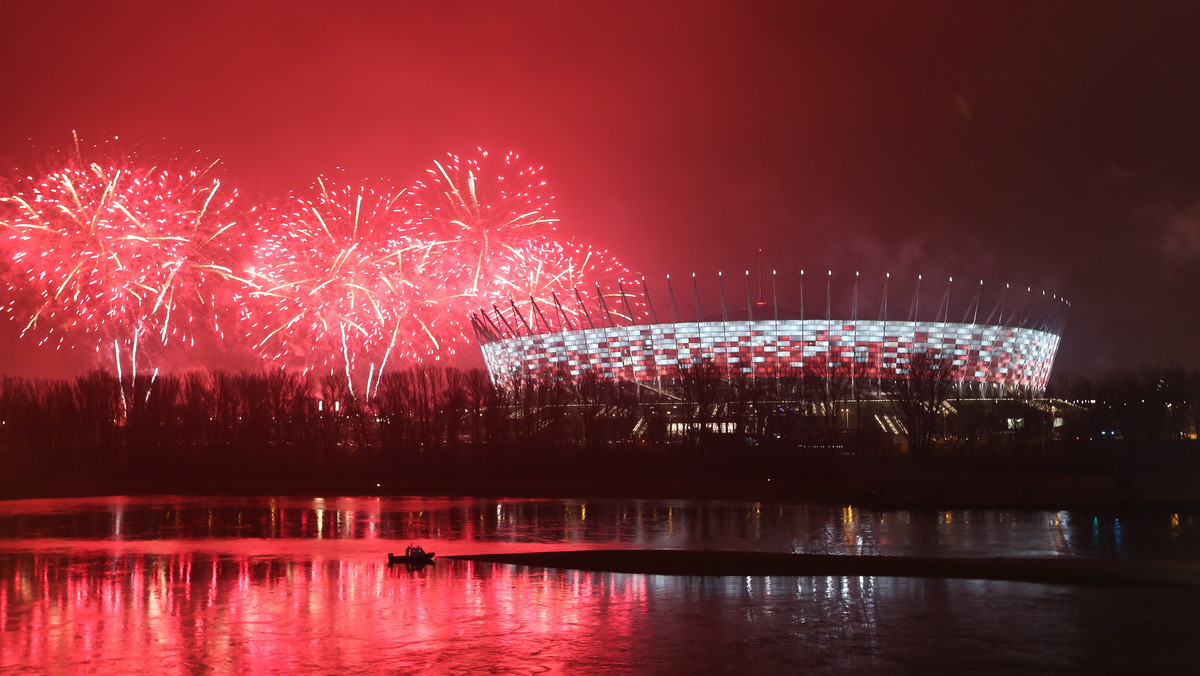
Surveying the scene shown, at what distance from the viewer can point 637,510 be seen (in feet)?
128

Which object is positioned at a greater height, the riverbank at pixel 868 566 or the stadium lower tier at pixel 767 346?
the stadium lower tier at pixel 767 346

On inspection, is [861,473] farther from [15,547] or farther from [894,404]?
[15,547]

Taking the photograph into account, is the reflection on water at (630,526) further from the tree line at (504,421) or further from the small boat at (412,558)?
the tree line at (504,421)

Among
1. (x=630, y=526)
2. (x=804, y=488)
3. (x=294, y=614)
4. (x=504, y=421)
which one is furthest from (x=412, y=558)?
(x=504, y=421)

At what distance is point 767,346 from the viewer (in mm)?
85875

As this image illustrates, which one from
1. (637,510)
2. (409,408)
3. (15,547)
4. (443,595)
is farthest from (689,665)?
(409,408)

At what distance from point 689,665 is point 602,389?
57.4 m

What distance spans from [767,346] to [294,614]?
7094 centimetres

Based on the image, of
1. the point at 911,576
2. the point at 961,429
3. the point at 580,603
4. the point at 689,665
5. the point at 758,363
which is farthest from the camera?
the point at 758,363

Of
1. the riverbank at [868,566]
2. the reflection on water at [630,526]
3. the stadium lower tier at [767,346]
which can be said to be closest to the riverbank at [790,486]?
the reflection on water at [630,526]

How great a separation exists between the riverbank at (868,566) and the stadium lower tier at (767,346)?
2288 inches

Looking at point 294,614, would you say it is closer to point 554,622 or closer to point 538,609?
point 538,609

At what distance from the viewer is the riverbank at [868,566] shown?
20.9m

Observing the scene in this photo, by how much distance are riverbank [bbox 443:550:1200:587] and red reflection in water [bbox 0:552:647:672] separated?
1.29 meters
